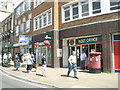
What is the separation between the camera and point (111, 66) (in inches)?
521

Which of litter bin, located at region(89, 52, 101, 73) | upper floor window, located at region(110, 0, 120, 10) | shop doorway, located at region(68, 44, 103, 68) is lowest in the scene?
litter bin, located at region(89, 52, 101, 73)

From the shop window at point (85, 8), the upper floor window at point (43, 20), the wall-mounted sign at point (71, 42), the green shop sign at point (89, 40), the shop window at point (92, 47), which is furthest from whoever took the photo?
the upper floor window at point (43, 20)

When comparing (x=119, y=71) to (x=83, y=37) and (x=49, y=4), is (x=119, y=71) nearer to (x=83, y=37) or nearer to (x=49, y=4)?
(x=83, y=37)

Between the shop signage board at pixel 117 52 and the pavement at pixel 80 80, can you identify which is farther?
the shop signage board at pixel 117 52

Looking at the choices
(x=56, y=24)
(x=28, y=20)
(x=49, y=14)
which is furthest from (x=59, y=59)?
(x=28, y=20)

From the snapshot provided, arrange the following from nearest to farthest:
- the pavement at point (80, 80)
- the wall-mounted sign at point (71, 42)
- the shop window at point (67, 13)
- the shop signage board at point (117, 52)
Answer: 1. the pavement at point (80, 80)
2. the shop signage board at point (117, 52)
3. the wall-mounted sign at point (71, 42)
4. the shop window at point (67, 13)

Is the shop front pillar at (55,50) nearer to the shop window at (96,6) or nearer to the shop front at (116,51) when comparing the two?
the shop window at (96,6)

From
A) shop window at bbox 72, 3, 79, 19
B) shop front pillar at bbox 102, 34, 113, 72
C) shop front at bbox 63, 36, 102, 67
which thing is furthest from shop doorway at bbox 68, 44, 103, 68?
shop window at bbox 72, 3, 79, 19

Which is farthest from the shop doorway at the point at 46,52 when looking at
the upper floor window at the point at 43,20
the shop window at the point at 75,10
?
the shop window at the point at 75,10

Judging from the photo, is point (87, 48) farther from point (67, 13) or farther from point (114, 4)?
point (67, 13)

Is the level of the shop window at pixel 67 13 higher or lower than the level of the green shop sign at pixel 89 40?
higher

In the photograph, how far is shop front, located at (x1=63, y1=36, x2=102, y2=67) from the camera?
14.7m

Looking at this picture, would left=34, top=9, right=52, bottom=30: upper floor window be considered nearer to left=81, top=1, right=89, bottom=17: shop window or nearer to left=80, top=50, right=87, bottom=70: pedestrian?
left=81, top=1, right=89, bottom=17: shop window

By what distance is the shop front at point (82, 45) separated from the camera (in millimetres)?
14695
